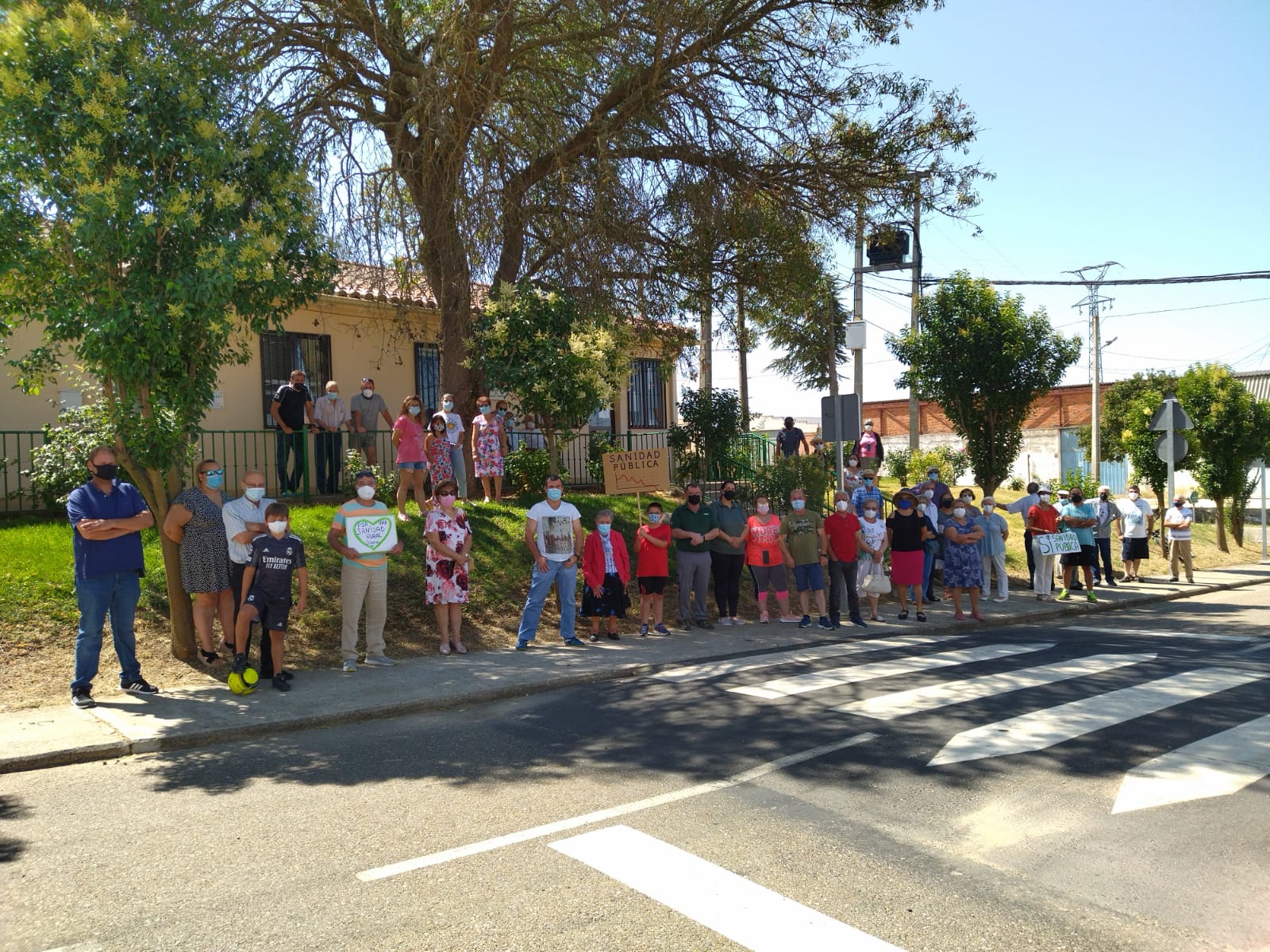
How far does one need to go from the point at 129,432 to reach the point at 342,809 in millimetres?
4652

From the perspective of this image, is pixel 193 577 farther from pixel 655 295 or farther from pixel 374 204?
pixel 655 295

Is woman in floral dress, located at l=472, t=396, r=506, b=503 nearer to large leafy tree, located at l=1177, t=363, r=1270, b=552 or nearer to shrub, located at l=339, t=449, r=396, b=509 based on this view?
shrub, located at l=339, t=449, r=396, b=509

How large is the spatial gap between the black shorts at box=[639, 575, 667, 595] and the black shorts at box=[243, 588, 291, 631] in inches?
185

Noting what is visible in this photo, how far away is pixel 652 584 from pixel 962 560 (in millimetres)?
4623

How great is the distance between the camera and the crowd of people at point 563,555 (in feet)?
27.1

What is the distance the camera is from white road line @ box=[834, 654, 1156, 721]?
779 centimetres

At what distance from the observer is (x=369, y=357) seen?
18.5 m

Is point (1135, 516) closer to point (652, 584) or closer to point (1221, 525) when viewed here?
point (1221, 525)

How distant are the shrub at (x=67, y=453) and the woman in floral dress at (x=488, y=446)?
4936 millimetres

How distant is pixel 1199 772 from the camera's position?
19.8 ft

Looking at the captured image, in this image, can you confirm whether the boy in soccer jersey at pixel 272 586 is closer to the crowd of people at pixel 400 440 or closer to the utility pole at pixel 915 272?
the crowd of people at pixel 400 440

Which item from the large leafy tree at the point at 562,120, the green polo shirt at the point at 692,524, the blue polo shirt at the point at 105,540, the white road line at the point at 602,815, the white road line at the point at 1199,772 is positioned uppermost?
the large leafy tree at the point at 562,120

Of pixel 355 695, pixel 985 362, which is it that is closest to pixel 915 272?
pixel 985 362

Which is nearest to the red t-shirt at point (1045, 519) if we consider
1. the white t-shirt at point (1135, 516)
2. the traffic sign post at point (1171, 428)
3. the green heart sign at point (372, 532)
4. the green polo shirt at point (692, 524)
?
the white t-shirt at point (1135, 516)
